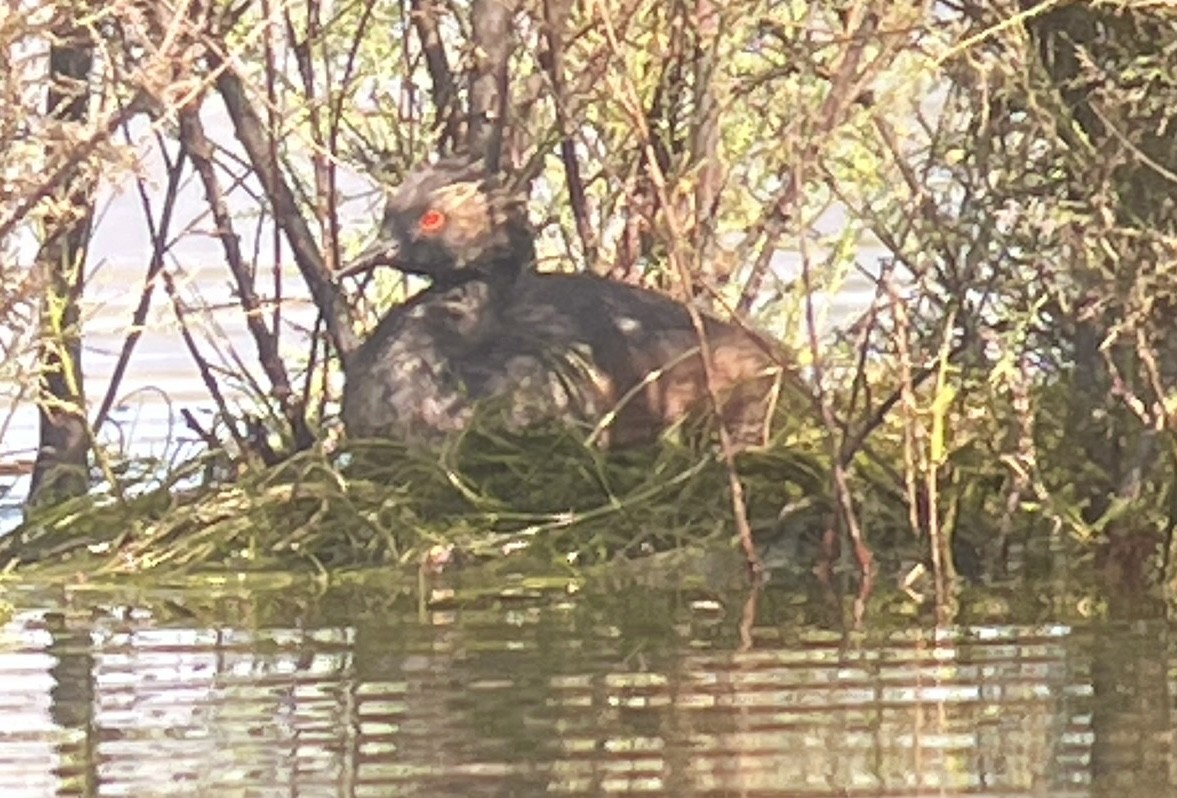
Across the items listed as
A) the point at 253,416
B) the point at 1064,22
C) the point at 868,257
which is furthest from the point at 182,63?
the point at 868,257

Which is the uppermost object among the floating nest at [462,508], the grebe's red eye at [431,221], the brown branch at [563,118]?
the brown branch at [563,118]

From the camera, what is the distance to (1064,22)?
5793 millimetres

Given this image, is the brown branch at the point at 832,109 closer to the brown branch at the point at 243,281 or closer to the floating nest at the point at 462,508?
the floating nest at the point at 462,508

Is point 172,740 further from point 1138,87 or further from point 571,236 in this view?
point 571,236

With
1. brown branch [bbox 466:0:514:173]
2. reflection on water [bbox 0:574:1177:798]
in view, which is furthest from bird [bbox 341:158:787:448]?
reflection on water [bbox 0:574:1177:798]

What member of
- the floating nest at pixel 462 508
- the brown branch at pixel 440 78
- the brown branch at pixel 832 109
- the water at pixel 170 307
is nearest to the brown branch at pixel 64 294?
the water at pixel 170 307

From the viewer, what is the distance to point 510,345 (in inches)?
252

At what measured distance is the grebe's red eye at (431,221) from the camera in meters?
6.52

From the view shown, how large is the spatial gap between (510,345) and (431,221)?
0.32m

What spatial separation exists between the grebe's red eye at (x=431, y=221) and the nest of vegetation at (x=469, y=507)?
463 mm

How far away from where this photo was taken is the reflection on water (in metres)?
4.04

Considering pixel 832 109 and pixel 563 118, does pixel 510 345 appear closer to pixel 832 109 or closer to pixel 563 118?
pixel 563 118

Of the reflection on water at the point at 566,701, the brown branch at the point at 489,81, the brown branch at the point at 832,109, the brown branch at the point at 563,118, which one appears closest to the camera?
the reflection on water at the point at 566,701

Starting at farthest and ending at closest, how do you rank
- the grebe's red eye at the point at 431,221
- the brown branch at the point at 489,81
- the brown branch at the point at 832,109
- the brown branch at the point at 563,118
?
the brown branch at the point at 489,81, the grebe's red eye at the point at 431,221, the brown branch at the point at 563,118, the brown branch at the point at 832,109
